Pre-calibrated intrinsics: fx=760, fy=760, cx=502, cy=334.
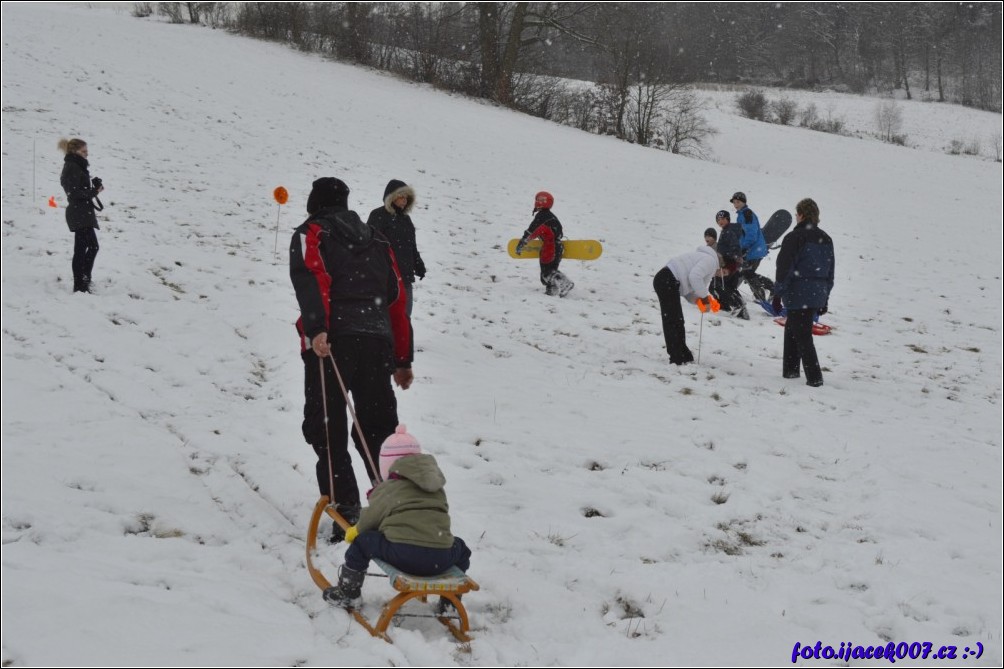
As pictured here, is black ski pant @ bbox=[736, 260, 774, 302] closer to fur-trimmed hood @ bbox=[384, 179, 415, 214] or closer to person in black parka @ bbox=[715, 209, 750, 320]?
person in black parka @ bbox=[715, 209, 750, 320]

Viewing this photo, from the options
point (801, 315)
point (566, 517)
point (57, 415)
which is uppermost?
point (801, 315)

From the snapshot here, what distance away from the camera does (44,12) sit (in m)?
30.6

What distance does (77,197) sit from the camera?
8922 mm

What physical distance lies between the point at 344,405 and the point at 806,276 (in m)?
5.96

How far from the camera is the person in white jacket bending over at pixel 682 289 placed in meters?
8.83

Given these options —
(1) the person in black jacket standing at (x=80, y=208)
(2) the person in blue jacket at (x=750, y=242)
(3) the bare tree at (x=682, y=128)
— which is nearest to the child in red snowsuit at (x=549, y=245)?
(2) the person in blue jacket at (x=750, y=242)

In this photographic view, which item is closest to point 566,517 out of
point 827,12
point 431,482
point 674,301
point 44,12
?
point 431,482

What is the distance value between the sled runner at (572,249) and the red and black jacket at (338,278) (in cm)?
803

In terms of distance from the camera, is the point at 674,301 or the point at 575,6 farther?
the point at 575,6

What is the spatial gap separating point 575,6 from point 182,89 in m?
20.2

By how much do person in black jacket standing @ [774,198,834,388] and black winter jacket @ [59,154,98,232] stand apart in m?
7.98

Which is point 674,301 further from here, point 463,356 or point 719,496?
point 719,496

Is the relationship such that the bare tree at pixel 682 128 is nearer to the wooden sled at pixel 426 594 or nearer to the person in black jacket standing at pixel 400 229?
the person in black jacket standing at pixel 400 229

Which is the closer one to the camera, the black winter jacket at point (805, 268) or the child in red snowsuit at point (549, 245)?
the black winter jacket at point (805, 268)
